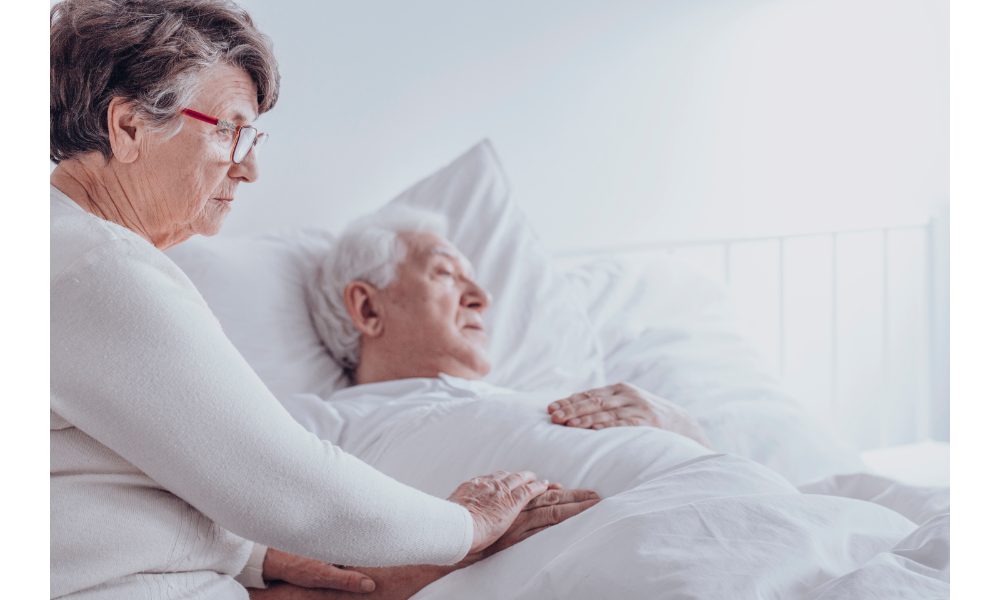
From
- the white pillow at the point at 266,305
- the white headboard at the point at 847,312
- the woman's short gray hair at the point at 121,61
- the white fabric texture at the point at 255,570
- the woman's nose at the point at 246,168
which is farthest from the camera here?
the white headboard at the point at 847,312

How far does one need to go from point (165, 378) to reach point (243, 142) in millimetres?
296

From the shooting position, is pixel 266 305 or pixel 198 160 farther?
pixel 266 305

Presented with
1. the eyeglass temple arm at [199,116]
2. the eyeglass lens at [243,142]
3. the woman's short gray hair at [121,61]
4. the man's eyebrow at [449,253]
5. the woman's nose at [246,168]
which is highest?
the woman's short gray hair at [121,61]

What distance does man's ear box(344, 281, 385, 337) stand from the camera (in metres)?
1.45

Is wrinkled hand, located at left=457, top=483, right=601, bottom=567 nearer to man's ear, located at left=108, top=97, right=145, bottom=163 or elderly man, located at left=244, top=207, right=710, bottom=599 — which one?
elderly man, located at left=244, top=207, right=710, bottom=599

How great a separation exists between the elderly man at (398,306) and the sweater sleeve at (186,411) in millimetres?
774

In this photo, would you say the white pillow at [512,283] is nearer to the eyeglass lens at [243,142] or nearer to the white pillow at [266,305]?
the white pillow at [266,305]

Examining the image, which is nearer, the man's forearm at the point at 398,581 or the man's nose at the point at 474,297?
the man's forearm at the point at 398,581

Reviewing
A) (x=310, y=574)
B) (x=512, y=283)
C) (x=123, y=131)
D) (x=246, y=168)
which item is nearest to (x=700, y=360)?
(x=512, y=283)

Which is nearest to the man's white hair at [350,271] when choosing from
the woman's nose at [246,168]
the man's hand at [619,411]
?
the man's hand at [619,411]

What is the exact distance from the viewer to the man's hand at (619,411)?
3.42ft

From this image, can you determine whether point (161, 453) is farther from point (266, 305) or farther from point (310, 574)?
point (266, 305)

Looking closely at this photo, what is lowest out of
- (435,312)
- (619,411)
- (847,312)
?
(847,312)

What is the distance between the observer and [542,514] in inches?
32.8
